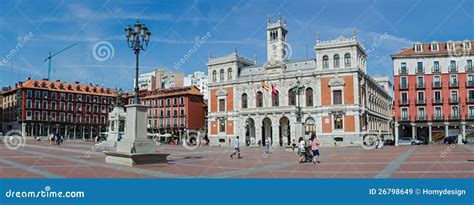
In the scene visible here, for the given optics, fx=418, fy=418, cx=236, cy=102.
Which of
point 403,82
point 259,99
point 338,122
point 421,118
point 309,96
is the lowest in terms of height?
point 338,122

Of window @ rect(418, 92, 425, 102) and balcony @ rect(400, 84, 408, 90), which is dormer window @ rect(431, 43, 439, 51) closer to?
balcony @ rect(400, 84, 408, 90)

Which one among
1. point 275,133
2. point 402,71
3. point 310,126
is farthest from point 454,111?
point 275,133

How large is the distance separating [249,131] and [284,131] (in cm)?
571

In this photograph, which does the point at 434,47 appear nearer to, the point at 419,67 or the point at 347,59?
the point at 419,67

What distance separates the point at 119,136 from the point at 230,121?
1134 inches

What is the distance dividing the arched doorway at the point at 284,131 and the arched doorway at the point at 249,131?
458 centimetres

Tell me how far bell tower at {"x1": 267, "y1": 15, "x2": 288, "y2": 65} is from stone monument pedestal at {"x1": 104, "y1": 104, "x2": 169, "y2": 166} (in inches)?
1758

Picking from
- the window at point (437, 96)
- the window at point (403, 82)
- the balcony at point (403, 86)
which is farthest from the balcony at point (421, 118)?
the window at point (403, 82)

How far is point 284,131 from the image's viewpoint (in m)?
58.9

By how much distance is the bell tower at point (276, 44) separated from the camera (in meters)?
61.0

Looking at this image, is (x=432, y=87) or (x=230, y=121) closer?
(x=432, y=87)
